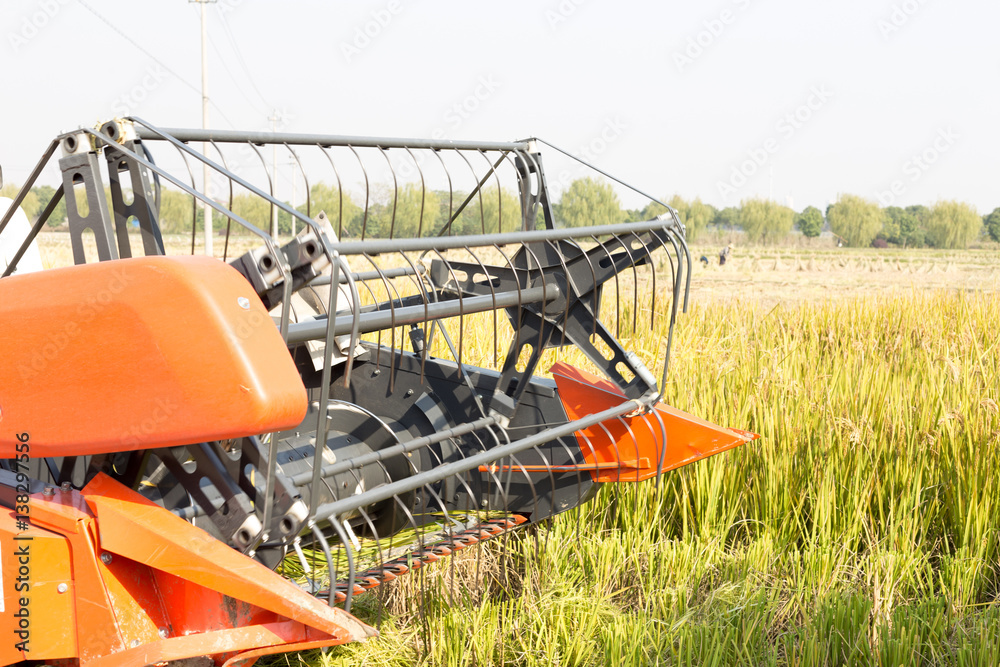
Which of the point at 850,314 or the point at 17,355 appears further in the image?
the point at 850,314

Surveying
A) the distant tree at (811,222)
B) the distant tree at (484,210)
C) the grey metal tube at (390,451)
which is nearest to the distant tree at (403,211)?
the distant tree at (484,210)

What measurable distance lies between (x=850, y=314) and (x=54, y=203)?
6873mm

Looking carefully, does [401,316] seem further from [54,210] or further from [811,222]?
[811,222]

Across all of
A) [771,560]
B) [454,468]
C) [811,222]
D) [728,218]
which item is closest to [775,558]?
[771,560]

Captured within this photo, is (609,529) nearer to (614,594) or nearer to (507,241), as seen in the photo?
(614,594)

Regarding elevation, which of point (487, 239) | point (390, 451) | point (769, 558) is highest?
point (487, 239)

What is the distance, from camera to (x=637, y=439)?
309cm

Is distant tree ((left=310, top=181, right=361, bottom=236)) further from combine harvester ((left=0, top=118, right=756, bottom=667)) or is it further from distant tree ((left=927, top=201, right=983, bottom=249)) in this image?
distant tree ((left=927, top=201, right=983, bottom=249))

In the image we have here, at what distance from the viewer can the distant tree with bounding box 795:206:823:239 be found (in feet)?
234

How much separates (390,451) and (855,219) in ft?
197

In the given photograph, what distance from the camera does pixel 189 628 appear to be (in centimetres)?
191

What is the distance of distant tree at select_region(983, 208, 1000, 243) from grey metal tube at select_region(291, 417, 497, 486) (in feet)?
229

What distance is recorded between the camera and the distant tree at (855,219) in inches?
2208

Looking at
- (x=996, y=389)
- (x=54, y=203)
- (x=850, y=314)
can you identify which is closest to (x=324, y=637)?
(x=54, y=203)
